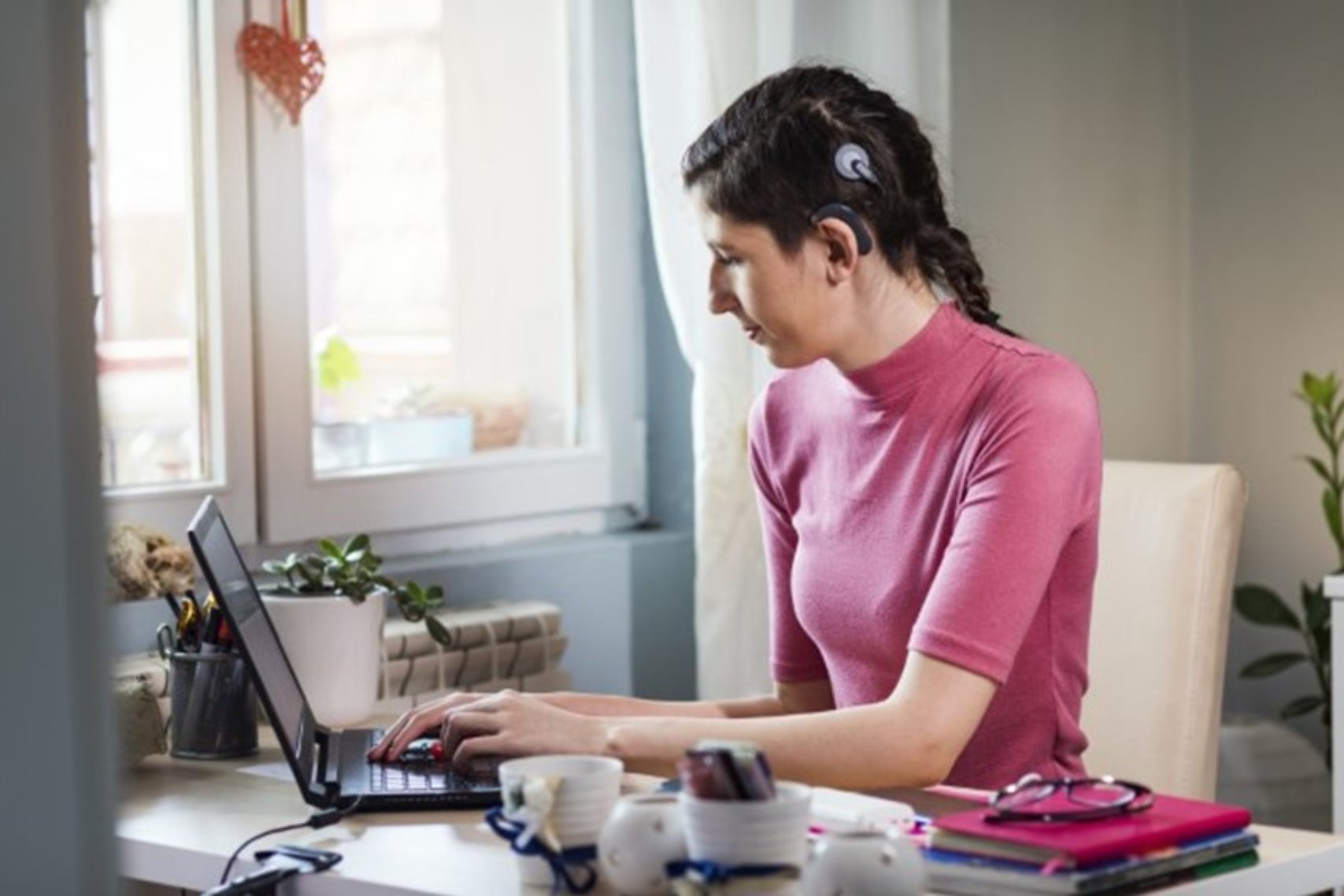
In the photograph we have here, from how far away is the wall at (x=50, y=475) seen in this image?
419mm

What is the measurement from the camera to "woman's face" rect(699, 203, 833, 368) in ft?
5.97

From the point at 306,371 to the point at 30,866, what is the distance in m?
2.05

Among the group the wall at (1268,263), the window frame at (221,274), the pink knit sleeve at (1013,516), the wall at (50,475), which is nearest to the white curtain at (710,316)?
the window frame at (221,274)

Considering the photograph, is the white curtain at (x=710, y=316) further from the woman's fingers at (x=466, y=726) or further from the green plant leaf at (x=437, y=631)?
the woman's fingers at (x=466, y=726)

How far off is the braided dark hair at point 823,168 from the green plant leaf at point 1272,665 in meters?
1.85

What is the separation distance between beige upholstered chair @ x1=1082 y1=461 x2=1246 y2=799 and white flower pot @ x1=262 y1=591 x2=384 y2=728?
0.73 meters

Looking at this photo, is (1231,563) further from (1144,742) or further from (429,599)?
(429,599)

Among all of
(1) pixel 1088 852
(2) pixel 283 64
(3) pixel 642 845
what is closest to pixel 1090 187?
(2) pixel 283 64

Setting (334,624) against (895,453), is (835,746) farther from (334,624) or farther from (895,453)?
(334,624)

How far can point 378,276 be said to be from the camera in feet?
8.52

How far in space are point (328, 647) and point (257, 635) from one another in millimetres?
256

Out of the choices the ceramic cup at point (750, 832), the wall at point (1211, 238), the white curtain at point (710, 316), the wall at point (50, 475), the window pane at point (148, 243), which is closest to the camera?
the wall at point (50, 475)

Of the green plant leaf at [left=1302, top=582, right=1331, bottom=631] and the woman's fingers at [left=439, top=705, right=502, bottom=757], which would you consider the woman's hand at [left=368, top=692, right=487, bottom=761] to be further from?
the green plant leaf at [left=1302, top=582, right=1331, bottom=631]

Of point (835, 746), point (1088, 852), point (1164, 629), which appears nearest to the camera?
point (1088, 852)
